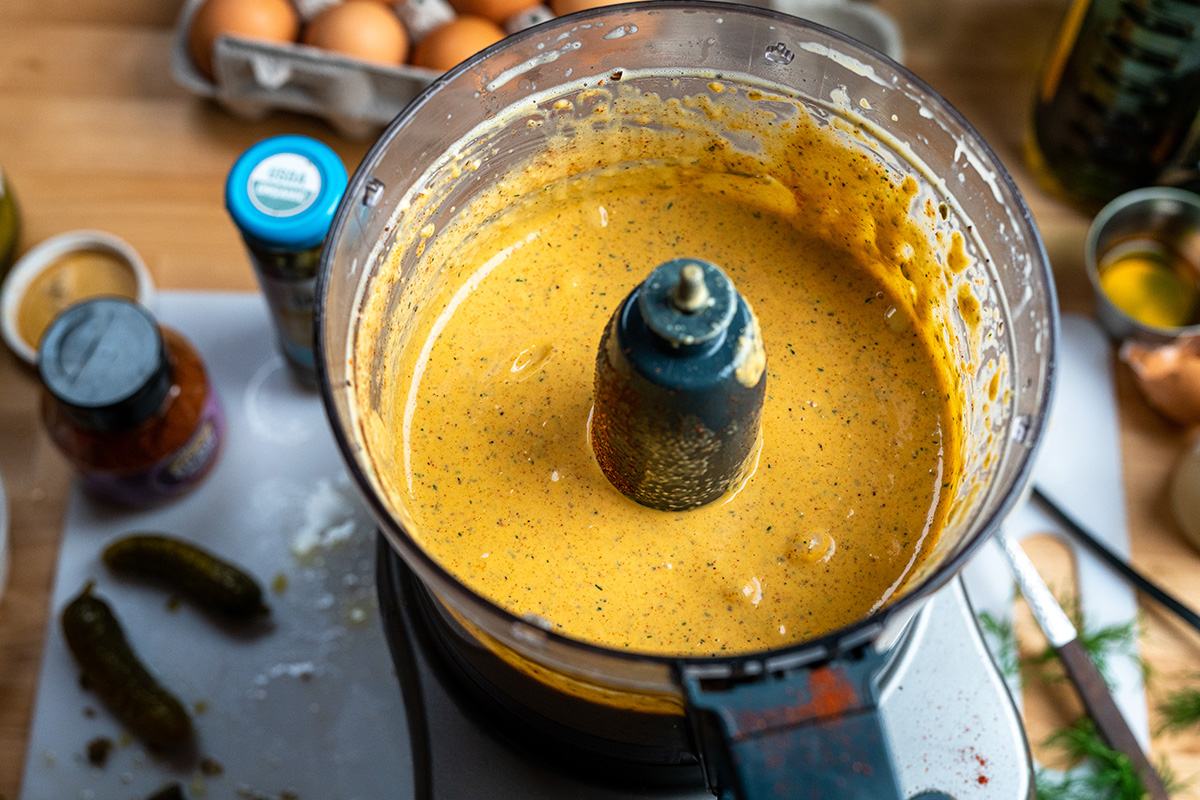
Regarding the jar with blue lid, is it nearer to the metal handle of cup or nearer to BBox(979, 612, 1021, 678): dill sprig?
the metal handle of cup

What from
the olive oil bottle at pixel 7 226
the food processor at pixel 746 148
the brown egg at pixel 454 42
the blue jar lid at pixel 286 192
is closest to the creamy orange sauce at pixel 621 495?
the food processor at pixel 746 148

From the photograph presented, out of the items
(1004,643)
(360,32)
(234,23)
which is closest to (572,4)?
(360,32)

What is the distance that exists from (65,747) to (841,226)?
950 millimetres

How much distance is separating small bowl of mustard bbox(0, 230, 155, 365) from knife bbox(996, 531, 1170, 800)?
1.05 meters

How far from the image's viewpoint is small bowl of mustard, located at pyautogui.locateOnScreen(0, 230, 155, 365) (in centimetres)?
126

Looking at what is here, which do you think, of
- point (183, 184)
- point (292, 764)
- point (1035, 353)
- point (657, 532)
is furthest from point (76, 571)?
point (1035, 353)

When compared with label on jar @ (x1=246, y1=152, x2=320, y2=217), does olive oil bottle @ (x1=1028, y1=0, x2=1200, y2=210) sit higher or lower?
higher

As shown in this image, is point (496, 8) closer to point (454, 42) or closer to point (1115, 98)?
point (454, 42)

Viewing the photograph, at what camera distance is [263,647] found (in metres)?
1.16

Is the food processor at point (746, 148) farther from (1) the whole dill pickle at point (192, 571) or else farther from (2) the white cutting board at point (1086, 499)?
(2) the white cutting board at point (1086, 499)

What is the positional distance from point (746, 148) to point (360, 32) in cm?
59

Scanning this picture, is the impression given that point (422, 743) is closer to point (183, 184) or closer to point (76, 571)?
point (76, 571)

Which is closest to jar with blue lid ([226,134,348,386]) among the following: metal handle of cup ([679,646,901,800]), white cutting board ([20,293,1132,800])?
white cutting board ([20,293,1132,800])

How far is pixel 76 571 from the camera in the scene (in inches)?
46.7
